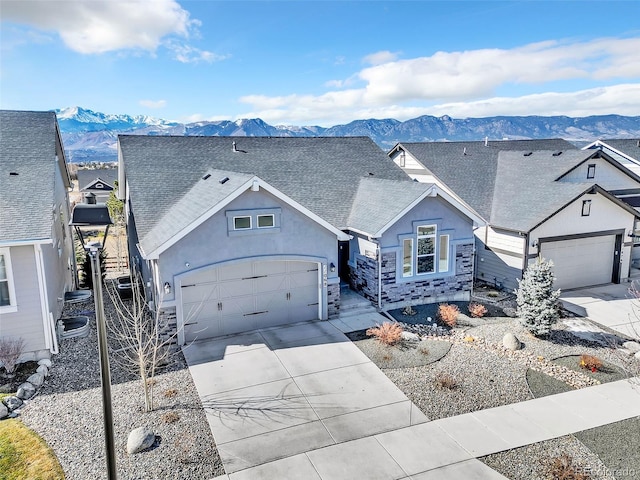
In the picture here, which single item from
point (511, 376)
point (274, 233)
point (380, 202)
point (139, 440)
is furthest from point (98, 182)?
point (511, 376)

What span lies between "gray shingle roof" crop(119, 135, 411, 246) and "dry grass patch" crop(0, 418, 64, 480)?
22.5 feet

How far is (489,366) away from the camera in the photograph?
38.5ft

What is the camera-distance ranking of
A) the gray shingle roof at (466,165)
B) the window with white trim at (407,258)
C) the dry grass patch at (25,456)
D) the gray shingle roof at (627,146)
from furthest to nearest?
1. the gray shingle roof at (627,146)
2. the gray shingle roof at (466,165)
3. the window with white trim at (407,258)
4. the dry grass patch at (25,456)

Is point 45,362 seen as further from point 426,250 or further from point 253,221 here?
point 426,250

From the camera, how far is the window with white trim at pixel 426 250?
53.1 feet

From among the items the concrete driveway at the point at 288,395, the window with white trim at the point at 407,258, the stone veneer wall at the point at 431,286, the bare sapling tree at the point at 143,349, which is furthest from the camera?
the window with white trim at the point at 407,258

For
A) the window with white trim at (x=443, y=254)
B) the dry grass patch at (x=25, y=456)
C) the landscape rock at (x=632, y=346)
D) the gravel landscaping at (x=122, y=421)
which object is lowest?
the landscape rock at (x=632, y=346)

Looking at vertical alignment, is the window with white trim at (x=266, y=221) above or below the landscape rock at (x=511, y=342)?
above

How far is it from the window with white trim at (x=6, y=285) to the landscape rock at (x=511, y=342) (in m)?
13.6

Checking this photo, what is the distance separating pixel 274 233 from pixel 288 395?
5284 millimetres

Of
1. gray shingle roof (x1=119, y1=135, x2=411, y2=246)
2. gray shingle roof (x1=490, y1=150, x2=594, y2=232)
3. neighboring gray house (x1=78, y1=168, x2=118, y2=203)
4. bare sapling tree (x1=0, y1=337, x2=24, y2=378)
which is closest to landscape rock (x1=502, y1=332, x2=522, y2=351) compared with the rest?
gray shingle roof (x1=490, y1=150, x2=594, y2=232)

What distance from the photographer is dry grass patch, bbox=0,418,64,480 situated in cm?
768

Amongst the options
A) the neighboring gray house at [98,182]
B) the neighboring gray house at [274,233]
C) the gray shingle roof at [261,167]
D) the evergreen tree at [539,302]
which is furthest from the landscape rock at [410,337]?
the neighboring gray house at [98,182]

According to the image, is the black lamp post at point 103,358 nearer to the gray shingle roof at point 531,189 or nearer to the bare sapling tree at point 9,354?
the bare sapling tree at point 9,354
